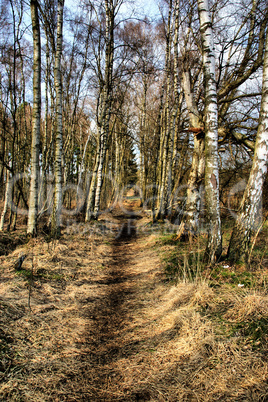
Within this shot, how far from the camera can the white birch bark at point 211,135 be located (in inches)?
163

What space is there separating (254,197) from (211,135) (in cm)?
134

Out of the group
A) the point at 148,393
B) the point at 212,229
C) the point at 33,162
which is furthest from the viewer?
the point at 33,162

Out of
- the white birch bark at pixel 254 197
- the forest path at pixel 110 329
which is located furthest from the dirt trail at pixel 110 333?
the white birch bark at pixel 254 197

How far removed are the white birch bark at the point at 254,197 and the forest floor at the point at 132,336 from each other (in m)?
0.37

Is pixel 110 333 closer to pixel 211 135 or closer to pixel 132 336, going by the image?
pixel 132 336

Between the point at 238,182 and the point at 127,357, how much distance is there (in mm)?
9295

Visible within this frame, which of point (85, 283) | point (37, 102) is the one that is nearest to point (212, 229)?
point (85, 283)

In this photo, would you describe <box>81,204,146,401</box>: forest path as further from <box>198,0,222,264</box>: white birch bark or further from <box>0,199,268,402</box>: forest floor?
<box>198,0,222,264</box>: white birch bark

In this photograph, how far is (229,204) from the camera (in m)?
10.5

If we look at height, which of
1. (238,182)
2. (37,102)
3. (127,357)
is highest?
(37,102)

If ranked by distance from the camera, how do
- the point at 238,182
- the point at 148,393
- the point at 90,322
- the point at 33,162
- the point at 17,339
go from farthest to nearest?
the point at 238,182 → the point at 33,162 → the point at 90,322 → the point at 17,339 → the point at 148,393

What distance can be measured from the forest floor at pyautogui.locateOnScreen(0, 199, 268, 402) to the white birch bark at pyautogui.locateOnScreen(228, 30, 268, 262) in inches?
14.7

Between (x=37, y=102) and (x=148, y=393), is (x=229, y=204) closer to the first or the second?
(x=37, y=102)

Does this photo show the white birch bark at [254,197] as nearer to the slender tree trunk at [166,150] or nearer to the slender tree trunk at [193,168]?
the slender tree trunk at [193,168]
